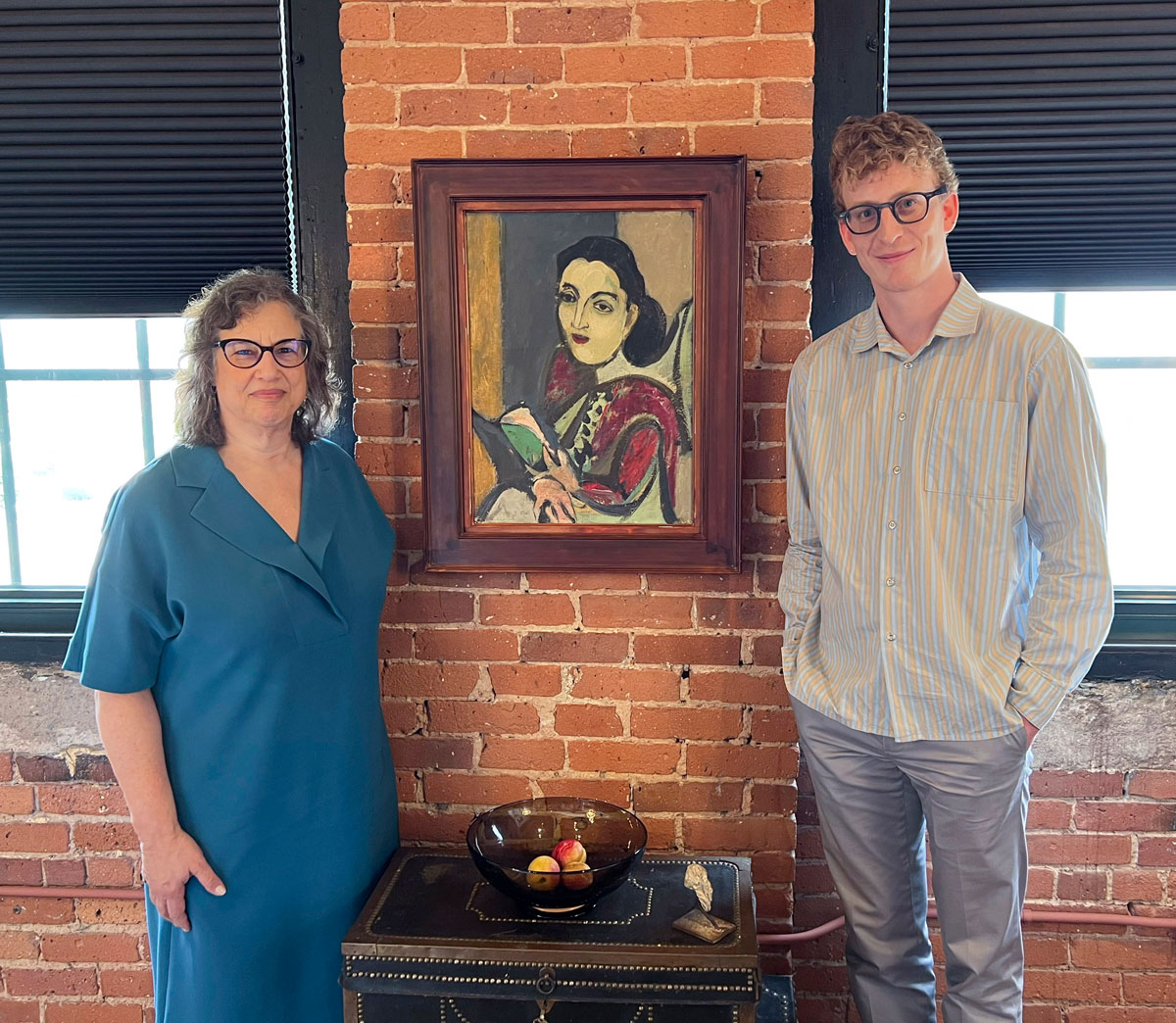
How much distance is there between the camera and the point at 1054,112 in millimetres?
2021

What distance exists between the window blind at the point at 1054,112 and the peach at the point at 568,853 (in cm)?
162

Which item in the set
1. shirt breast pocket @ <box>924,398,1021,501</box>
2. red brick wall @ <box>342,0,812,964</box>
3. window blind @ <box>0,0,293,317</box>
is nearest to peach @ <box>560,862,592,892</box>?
red brick wall @ <box>342,0,812,964</box>

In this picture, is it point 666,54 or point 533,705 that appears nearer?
point 666,54

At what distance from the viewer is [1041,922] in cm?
219

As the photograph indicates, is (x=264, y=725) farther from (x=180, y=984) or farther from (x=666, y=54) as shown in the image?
(x=666, y=54)

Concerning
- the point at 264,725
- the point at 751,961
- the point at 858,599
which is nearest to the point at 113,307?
the point at 264,725

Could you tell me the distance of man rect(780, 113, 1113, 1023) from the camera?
157 centimetres

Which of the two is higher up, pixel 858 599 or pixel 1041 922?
pixel 858 599

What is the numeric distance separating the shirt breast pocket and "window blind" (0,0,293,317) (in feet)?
4.93

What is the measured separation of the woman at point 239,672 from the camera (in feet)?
5.25

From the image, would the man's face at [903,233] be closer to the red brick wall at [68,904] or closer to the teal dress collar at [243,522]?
the teal dress collar at [243,522]

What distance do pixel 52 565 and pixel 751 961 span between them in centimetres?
201

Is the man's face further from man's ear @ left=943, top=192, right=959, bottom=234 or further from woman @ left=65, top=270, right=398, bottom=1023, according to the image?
woman @ left=65, top=270, right=398, bottom=1023

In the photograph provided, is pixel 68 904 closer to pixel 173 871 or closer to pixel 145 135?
pixel 173 871
